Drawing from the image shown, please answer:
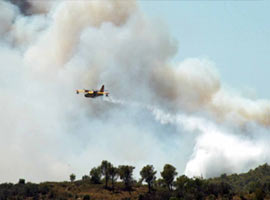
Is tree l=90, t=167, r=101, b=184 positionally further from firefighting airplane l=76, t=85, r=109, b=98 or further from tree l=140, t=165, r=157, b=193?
firefighting airplane l=76, t=85, r=109, b=98

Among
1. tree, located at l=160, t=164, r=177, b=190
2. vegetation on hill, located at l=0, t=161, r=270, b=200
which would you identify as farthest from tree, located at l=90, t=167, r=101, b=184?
tree, located at l=160, t=164, r=177, b=190

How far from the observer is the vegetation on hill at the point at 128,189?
513 ft

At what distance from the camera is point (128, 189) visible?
180 metres

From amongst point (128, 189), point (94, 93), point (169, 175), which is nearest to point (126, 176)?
point (128, 189)

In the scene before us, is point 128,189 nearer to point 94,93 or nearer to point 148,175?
point 148,175

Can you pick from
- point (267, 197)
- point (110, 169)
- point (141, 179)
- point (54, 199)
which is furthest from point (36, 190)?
point (267, 197)

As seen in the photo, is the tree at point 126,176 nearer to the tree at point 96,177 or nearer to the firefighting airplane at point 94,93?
the tree at point 96,177

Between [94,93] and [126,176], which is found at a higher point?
[94,93]

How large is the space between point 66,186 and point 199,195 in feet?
233

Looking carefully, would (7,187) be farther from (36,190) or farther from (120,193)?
(120,193)

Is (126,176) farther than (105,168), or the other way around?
(105,168)

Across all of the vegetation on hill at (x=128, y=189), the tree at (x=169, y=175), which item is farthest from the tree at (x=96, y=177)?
the tree at (x=169, y=175)

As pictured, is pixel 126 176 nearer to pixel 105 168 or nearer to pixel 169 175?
pixel 105 168

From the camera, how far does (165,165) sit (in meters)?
187
